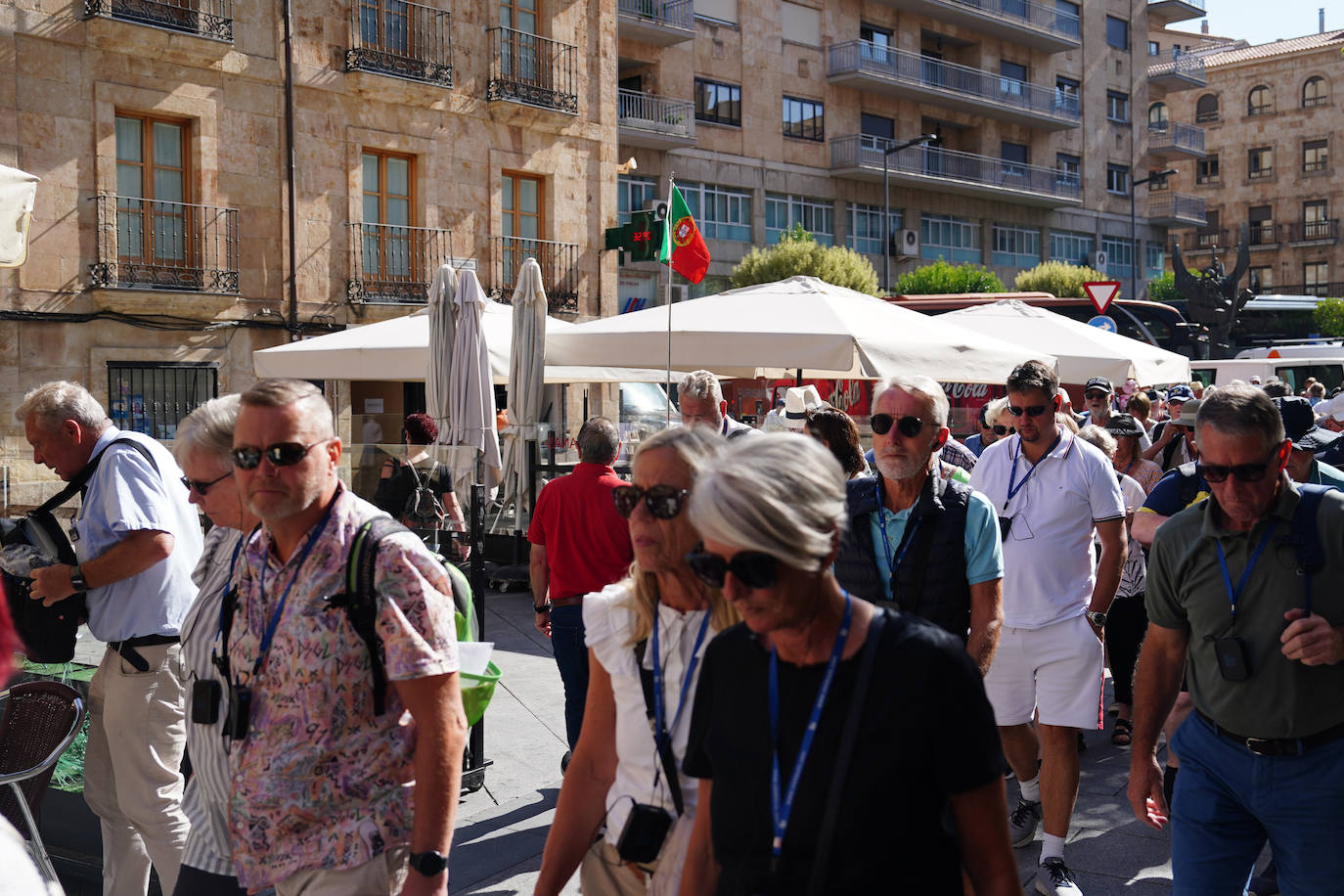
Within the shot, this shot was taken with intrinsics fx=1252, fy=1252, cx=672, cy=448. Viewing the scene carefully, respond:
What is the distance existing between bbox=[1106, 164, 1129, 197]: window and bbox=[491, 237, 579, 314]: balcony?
3405 centimetres

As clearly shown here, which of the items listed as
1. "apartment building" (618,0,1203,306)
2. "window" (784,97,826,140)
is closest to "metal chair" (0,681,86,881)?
"apartment building" (618,0,1203,306)

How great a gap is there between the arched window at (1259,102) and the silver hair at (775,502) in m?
74.3

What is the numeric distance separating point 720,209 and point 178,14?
20519mm

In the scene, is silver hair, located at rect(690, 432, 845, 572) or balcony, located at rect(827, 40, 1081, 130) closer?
silver hair, located at rect(690, 432, 845, 572)

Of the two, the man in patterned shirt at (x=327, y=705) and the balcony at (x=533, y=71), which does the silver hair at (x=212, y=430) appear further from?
the balcony at (x=533, y=71)

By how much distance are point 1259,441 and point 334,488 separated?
7.73 ft

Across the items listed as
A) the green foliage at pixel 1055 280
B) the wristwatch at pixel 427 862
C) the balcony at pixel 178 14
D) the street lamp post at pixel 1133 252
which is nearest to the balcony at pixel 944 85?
the street lamp post at pixel 1133 252

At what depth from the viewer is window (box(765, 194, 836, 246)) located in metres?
38.1

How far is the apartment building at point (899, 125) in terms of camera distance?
3538 cm

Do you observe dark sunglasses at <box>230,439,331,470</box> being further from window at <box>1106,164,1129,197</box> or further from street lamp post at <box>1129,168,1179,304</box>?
window at <box>1106,164,1129,197</box>

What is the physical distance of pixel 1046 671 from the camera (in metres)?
5.10

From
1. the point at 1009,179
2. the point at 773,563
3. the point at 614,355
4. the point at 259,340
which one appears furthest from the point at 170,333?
the point at 1009,179

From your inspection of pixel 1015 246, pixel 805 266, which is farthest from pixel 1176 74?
pixel 805 266

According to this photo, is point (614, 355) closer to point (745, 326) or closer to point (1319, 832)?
point (745, 326)
